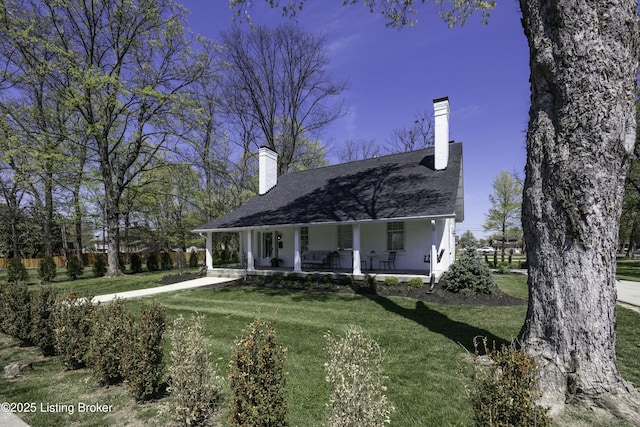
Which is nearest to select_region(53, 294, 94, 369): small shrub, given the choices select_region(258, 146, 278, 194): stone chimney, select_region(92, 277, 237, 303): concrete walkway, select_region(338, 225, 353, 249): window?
select_region(92, 277, 237, 303): concrete walkway

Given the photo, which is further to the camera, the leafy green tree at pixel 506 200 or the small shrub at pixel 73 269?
the leafy green tree at pixel 506 200

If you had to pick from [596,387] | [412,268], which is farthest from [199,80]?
[596,387]

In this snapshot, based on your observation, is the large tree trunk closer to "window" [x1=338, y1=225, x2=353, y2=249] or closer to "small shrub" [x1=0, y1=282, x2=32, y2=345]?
"small shrub" [x1=0, y1=282, x2=32, y2=345]

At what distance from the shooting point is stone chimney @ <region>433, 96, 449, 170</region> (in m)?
13.9

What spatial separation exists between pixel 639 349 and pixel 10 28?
27.6 metres

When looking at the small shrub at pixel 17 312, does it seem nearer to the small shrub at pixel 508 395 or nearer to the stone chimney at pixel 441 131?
the small shrub at pixel 508 395

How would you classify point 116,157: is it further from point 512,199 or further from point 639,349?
point 512,199

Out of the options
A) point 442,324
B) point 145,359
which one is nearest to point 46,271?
point 145,359

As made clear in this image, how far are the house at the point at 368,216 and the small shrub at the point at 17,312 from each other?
8837 mm

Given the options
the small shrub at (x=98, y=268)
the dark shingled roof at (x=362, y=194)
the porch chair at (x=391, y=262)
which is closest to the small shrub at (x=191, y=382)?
the dark shingled roof at (x=362, y=194)

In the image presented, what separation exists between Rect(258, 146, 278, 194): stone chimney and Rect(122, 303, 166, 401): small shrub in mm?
16196

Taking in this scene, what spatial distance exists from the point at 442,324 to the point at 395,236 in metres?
7.16

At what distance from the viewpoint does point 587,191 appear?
12.1ft

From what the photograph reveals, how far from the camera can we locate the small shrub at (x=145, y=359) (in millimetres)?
3645
